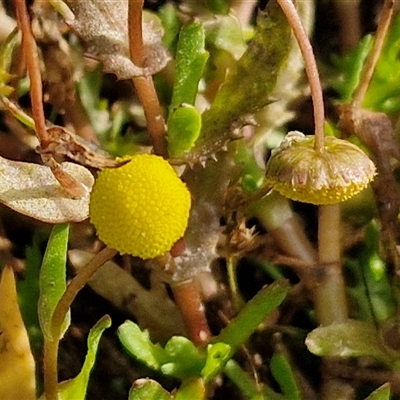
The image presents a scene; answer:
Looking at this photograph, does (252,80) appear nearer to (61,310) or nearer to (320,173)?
(320,173)

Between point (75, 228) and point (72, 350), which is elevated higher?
point (75, 228)

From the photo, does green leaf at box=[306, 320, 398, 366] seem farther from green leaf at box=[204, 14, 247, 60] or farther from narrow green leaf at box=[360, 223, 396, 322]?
green leaf at box=[204, 14, 247, 60]

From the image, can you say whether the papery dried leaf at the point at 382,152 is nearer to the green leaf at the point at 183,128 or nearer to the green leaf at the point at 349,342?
the green leaf at the point at 349,342

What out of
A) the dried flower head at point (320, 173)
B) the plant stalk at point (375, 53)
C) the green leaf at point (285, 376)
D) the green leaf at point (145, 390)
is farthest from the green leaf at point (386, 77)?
the green leaf at point (145, 390)

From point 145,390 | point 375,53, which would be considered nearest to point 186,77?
point 375,53

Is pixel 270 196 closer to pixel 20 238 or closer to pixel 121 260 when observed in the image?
pixel 121 260

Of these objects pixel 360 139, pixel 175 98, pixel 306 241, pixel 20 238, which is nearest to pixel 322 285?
pixel 306 241
